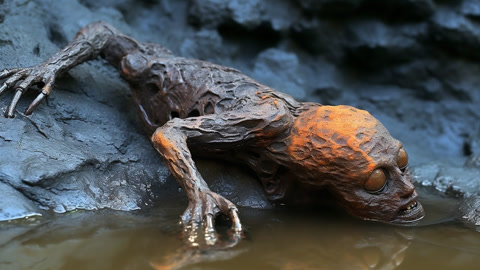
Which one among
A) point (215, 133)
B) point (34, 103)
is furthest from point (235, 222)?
point (34, 103)

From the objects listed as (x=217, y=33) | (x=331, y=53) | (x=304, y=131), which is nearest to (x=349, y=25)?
(x=331, y=53)

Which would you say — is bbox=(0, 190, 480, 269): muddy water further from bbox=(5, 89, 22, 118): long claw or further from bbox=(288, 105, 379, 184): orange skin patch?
bbox=(5, 89, 22, 118): long claw

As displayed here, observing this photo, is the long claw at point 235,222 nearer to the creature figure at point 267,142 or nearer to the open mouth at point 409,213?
the creature figure at point 267,142

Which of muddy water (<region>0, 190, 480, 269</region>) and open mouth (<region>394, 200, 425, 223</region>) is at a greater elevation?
open mouth (<region>394, 200, 425, 223</region>)

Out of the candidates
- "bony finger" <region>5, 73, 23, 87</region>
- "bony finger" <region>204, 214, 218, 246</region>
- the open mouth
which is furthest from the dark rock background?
"bony finger" <region>204, 214, 218, 246</region>

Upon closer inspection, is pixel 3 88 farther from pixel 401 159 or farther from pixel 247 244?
pixel 401 159
